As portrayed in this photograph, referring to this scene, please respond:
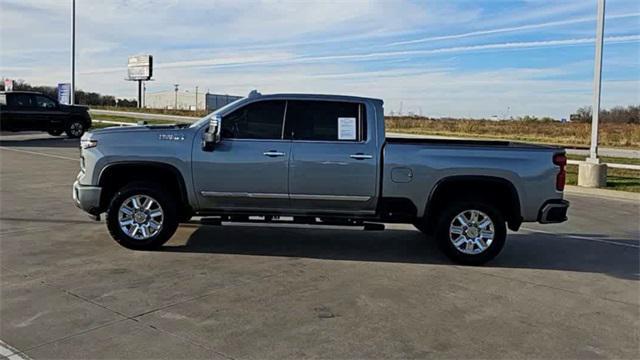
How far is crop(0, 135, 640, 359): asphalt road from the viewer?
435cm

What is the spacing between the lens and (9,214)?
29.6 ft

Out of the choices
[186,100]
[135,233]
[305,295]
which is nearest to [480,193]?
[305,295]

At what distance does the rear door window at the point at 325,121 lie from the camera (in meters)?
6.94

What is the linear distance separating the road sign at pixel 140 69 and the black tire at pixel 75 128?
160 feet

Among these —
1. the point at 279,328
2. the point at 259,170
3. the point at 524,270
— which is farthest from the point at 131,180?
the point at 524,270

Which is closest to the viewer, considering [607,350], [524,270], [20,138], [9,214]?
[607,350]

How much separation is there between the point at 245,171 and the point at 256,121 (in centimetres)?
64

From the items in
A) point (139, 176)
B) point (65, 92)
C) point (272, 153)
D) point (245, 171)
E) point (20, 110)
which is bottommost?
point (139, 176)

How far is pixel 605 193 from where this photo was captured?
1389 centimetres

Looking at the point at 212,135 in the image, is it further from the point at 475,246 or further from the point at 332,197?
the point at 475,246

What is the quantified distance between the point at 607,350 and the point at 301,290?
2645mm

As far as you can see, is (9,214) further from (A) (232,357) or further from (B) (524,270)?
(B) (524,270)

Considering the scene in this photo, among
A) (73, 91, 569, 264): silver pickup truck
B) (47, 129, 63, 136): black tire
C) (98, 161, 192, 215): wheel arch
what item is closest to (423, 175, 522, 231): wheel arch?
(73, 91, 569, 264): silver pickup truck

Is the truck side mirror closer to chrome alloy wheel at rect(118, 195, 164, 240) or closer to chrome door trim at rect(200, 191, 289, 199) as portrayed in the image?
chrome door trim at rect(200, 191, 289, 199)
